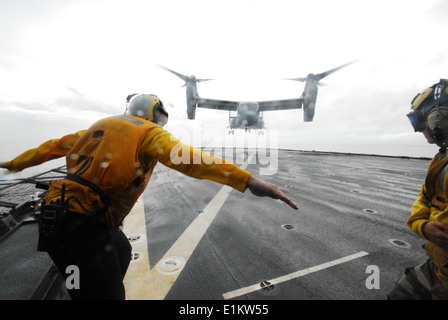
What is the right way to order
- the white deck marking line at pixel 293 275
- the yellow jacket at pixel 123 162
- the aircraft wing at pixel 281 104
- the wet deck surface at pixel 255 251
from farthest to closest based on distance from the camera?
the aircraft wing at pixel 281 104
the wet deck surface at pixel 255 251
the white deck marking line at pixel 293 275
the yellow jacket at pixel 123 162

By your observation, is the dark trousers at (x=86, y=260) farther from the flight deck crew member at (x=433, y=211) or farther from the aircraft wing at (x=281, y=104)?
the aircraft wing at (x=281, y=104)

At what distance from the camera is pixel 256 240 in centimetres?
380

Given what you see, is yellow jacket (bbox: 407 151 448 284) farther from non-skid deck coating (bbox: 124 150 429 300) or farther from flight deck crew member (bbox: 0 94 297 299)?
flight deck crew member (bbox: 0 94 297 299)

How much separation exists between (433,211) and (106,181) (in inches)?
116

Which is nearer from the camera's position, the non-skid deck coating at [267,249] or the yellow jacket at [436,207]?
the yellow jacket at [436,207]

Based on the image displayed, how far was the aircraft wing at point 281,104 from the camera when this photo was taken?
3155 cm

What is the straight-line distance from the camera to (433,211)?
5.91ft

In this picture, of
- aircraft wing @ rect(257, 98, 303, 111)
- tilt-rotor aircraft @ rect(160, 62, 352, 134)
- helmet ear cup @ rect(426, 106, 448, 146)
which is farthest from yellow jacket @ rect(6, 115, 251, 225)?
aircraft wing @ rect(257, 98, 303, 111)

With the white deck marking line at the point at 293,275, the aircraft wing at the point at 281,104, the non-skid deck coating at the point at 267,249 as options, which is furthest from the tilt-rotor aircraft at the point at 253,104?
the white deck marking line at the point at 293,275

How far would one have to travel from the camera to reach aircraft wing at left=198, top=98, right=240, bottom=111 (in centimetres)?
3433

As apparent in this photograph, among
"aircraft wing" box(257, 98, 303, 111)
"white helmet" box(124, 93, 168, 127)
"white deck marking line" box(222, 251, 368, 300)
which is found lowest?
"white deck marking line" box(222, 251, 368, 300)

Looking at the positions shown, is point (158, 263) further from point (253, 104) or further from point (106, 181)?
point (253, 104)
